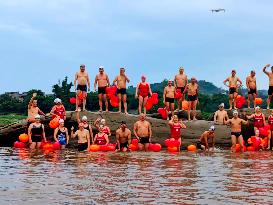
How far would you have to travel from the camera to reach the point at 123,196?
8.19m

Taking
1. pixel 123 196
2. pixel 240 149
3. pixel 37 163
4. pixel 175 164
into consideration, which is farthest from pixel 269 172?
pixel 240 149

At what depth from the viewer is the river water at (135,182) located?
794 cm

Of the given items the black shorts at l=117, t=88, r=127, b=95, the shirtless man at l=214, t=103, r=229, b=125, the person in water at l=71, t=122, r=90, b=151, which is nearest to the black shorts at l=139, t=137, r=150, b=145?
the person in water at l=71, t=122, r=90, b=151

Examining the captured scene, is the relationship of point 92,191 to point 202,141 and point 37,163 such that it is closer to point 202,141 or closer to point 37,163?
point 37,163

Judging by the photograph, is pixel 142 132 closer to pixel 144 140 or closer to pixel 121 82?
pixel 144 140

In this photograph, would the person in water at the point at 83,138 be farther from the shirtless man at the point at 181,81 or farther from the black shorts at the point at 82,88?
the shirtless man at the point at 181,81

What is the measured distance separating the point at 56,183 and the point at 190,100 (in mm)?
13210

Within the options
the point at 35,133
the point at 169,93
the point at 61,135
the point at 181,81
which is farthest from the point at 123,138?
the point at 181,81

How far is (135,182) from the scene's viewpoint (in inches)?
386

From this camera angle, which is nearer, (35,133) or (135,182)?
(135,182)

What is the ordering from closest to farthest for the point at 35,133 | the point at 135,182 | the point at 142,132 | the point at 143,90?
the point at 135,182 → the point at 142,132 → the point at 35,133 → the point at 143,90

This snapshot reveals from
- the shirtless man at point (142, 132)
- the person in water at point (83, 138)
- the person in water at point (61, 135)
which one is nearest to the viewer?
the person in water at point (83, 138)

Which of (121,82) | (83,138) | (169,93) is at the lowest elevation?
(83,138)

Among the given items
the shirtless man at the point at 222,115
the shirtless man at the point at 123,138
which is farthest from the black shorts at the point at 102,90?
the shirtless man at the point at 222,115
